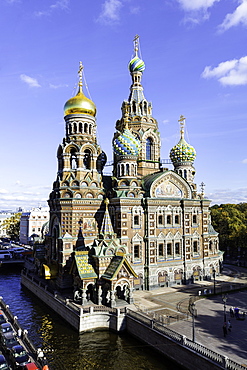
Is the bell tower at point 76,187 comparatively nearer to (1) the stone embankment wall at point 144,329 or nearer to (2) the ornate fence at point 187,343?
(1) the stone embankment wall at point 144,329

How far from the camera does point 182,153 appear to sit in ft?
124

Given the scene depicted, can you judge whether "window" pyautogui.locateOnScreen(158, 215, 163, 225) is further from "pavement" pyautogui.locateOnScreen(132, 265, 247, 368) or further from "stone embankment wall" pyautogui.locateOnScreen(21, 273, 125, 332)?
"stone embankment wall" pyautogui.locateOnScreen(21, 273, 125, 332)

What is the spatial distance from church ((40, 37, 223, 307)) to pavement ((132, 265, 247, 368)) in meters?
1.81

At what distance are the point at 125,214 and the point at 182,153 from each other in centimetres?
1210

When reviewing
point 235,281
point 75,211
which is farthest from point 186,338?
point 235,281

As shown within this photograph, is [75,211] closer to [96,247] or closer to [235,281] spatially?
[96,247]

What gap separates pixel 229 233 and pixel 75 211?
113 ft

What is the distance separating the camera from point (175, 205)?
34.3 meters

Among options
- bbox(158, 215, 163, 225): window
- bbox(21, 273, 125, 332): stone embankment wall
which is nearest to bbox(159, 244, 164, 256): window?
bbox(158, 215, 163, 225): window

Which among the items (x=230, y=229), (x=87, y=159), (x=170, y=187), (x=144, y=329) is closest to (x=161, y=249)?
(x=170, y=187)

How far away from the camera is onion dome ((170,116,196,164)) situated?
37750 millimetres

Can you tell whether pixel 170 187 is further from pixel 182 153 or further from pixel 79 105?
pixel 79 105

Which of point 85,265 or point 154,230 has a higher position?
point 154,230

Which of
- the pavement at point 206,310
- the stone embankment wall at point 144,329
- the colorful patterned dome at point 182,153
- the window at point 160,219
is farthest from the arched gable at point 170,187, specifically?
the stone embankment wall at point 144,329
